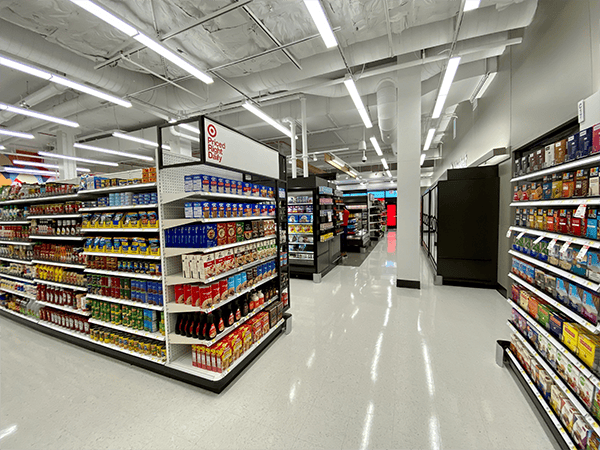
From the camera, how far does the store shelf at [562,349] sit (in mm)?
1475

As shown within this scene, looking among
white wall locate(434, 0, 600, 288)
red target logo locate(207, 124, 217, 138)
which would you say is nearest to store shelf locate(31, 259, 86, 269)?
red target logo locate(207, 124, 217, 138)

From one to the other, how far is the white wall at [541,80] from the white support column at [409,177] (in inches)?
62.6

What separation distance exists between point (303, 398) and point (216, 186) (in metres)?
2.25

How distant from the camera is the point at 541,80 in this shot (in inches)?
146

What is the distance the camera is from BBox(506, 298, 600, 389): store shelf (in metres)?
1.48

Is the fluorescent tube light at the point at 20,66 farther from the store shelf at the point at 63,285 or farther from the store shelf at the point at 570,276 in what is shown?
the store shelf at the point at 570,276

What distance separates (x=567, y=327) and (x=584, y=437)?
2.11 ft

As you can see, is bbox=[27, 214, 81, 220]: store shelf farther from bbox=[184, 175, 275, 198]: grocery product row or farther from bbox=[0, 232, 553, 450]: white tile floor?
bbox=[184, 175, 275, 198]: grocery product row

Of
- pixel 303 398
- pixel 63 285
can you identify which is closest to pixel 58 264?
pixel 63 285

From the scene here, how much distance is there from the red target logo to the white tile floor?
2502 millimetres

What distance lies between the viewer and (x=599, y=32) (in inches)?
A: 100

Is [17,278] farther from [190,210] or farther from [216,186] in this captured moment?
[216,186]

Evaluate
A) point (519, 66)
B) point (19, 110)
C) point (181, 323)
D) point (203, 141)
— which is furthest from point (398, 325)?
point (19, 110)

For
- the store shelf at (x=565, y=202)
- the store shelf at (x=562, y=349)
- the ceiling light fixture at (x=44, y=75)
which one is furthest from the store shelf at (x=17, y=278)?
the store shelf at (x=565, y=202)
